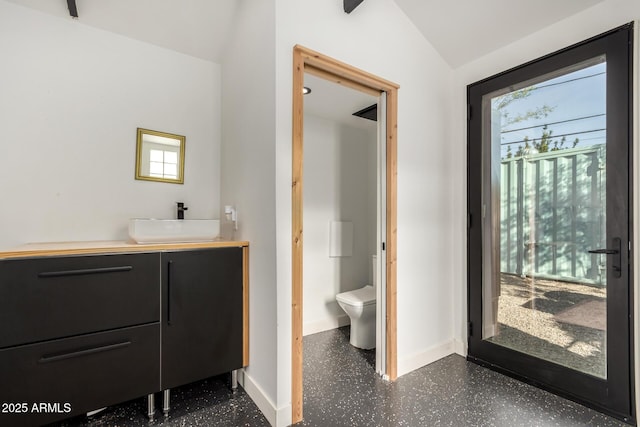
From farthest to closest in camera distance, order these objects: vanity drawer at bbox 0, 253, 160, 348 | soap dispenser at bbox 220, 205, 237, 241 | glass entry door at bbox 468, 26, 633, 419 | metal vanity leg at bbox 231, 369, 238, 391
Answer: soap dispenser at bbox 220, 205, 237, 241 → metal vanity leg at bbox 231, 369, 238, 391 → glass entry door at bbox 468, 26, 633, 419 → vanity drawer at bbox 0, 253, 160, 348

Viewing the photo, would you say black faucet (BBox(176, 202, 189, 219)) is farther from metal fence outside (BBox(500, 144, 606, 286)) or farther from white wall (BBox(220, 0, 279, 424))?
metal fence outside (BBox(500, 144, 606, 286))

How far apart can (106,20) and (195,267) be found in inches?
68.9

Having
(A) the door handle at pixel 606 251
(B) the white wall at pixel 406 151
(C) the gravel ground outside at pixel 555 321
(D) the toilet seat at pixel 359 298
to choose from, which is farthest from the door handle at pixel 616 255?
(D) the toilet seat at pixel 359 298

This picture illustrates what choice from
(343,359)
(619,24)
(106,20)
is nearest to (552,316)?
(343,359)

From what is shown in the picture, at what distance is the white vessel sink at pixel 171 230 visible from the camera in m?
1.73

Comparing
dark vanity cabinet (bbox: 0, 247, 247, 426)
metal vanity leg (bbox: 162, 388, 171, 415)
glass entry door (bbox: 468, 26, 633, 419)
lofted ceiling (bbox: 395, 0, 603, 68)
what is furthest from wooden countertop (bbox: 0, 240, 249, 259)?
lofted ceiling (bbox: 395, 0, 603, 68)

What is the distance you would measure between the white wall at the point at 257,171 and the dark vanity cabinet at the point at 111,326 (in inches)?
6.2

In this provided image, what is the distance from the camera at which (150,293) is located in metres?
1.64

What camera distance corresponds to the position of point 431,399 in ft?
6.11

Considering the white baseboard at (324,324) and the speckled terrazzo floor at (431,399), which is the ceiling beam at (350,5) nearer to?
the speckled terrazzo floor at (431,399)

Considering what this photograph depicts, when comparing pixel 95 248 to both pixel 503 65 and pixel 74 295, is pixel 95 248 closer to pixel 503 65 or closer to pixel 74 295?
pixel 74 295

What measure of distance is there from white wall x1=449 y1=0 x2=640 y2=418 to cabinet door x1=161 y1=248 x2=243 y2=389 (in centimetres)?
184

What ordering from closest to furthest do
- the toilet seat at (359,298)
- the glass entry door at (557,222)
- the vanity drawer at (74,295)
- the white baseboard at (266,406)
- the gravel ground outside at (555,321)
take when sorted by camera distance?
the vanity drawer at (74,295)
the white baseboard at (266,406)
the glass entry door at (557,222)
the gravel ground outside at (555,321)
the toilet seat at (359,298)

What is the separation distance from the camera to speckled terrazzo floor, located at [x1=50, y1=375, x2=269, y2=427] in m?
1.65
